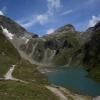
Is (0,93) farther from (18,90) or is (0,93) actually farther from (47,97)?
(47,97)

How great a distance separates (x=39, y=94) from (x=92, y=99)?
2091 centimetres

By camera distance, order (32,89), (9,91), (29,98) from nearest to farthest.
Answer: (29,98) → (9,91) → (32,89)

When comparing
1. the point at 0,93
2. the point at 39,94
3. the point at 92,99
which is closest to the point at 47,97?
the point at 39,94

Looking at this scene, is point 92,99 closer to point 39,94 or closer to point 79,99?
point 79,99

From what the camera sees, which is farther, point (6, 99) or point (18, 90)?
point (18, 90)

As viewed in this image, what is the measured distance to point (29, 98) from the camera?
57750 mm

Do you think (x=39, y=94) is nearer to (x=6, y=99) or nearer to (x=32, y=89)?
(x=32, y=89)

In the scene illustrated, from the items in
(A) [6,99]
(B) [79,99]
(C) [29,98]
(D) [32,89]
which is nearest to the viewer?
(A) [6,99]

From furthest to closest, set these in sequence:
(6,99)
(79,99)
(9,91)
Answer: (79,99) < (9,91) < (6,99)

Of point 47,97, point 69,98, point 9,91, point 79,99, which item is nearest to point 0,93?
point 9,91

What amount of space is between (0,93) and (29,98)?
25.0 ft

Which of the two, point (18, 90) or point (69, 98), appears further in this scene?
point (69, 98)

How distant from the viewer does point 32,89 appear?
6738 cm

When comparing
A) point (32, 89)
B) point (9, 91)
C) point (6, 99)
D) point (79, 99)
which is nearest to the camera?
point (6, 99)
